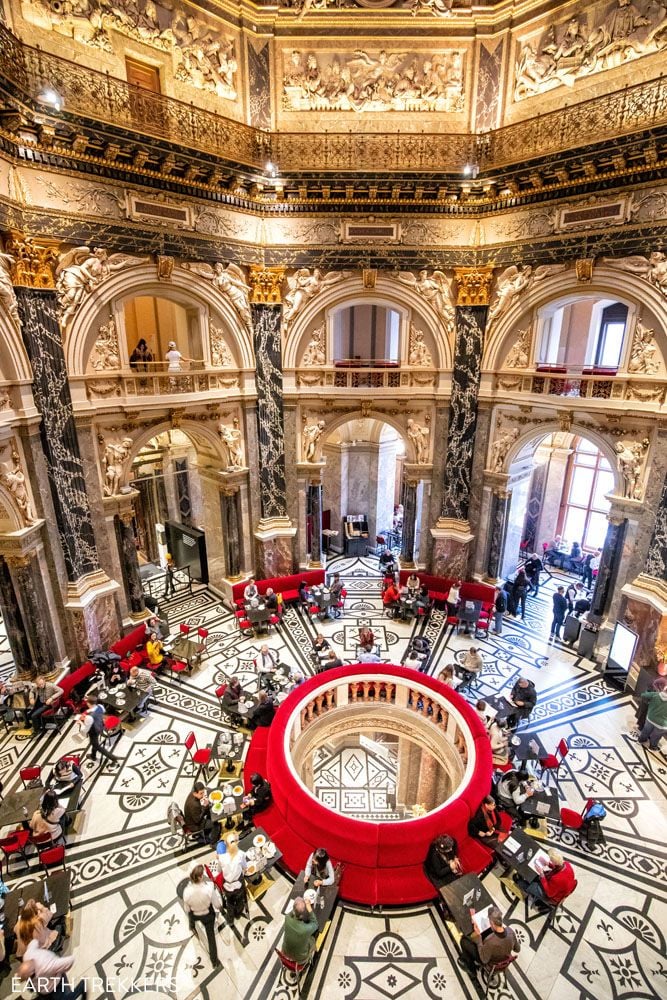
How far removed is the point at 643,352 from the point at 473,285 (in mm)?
4382

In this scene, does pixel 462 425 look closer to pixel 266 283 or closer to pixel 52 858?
pixel 266 283

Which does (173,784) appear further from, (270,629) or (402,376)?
(402,376)

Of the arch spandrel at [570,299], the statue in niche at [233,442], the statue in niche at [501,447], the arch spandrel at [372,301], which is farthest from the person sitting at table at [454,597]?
the statue in niche at [233,442]

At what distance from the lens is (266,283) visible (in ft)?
42.9

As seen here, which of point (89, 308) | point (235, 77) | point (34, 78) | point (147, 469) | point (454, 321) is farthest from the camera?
point (147, 469)

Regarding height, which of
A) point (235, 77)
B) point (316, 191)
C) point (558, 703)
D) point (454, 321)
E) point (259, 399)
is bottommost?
point (558, 703)

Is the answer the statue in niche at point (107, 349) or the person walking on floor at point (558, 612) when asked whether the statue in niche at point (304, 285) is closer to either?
the statue in niche at point (107, 349)

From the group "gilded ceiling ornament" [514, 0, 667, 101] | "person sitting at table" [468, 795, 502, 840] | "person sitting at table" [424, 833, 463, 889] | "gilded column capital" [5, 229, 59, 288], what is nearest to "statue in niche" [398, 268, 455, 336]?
"gilded ceiling ornament" [514, 0, 667, 101]

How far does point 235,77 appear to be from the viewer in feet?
39.4

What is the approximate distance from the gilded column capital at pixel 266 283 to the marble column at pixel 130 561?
6359 millimetres

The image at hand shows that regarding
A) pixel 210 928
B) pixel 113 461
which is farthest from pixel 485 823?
pixel 113 461

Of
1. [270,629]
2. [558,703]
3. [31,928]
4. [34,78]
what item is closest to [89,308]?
[34,78]

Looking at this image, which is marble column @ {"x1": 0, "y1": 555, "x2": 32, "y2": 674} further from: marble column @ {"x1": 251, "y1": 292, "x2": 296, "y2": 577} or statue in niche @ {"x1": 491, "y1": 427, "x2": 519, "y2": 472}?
statue in niche @ {"x1": 491, "y1": 427, "x2": 519, "y2": 472}

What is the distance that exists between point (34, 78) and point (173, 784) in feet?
42.0
